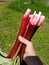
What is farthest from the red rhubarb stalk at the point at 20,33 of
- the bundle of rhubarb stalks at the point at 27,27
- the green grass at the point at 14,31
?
the green grass at the point at 14,31

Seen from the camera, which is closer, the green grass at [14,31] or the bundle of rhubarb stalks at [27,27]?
the bundle of rhubarb stalks at [27,27]

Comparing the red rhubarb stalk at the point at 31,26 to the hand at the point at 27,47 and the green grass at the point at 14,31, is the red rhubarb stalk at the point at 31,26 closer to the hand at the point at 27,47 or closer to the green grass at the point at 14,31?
the hand at the point at 27,47

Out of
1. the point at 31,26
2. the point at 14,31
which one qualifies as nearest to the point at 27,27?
the point at 31,26

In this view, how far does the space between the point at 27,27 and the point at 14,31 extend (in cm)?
539

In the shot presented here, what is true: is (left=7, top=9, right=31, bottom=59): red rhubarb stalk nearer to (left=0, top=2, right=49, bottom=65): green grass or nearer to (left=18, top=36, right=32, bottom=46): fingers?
(left=18, top=36, right=32, bottom=46): fingers

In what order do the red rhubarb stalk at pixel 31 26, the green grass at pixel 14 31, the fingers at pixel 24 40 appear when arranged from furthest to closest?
the green grass at pixel 14 31, the fingers at pixel 24 40, the red rhubarb stalk at pixel 31 26

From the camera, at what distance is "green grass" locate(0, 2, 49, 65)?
19.1 ft

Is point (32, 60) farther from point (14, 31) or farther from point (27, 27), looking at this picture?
point (14, 31)

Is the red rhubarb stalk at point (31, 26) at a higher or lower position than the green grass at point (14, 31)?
higher

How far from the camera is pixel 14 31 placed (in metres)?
7.07

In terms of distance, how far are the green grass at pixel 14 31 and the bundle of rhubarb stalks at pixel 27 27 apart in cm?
352

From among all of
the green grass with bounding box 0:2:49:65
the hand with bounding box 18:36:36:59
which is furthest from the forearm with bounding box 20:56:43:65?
the green grass with bounding box 0:2:49:65

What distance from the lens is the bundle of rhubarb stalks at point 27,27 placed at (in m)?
1.63

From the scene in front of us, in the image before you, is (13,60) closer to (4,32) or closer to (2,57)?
(2,57)
